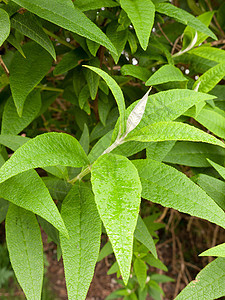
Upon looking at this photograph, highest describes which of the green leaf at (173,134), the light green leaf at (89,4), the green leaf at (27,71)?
the light green leaf at (89,4)

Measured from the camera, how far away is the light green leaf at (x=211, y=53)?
26.9 inches

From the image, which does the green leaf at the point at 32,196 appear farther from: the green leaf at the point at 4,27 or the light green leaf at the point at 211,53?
the light green leaf at the point at 211,53

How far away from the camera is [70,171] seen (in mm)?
648

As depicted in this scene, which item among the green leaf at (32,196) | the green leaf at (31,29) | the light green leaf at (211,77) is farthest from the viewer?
the light green leaf at (211,77)

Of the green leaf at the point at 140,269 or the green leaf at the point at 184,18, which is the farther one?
the green leaf at the point at 140,269

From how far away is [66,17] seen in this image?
1.61 ft

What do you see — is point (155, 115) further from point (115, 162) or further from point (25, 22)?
point (25, 22)

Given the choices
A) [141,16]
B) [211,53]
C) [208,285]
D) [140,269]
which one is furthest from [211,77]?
[140,269]

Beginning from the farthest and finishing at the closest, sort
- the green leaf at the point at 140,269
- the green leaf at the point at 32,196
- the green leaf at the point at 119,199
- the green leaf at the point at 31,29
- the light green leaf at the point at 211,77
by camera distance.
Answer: the green leaf at the point at 140,269 → the light green leaf at the point at 211,77 → the green leaf at the point at 31,29 → the green leaf at the point at 32,196 → the green leaf at the point at 119,199

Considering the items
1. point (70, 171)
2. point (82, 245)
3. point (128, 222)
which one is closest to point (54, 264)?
point (70, 171)

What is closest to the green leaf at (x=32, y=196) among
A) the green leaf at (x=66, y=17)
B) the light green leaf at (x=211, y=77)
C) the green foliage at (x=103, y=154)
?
the green foliage at (x=103, y=154)

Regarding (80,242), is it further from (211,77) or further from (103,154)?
(211,77)

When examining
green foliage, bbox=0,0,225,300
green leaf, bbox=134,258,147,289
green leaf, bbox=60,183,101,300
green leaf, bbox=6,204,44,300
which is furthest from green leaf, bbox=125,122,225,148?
green leaf, bbox=134,258,147,289

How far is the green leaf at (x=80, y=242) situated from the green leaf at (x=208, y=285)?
0.17 m
